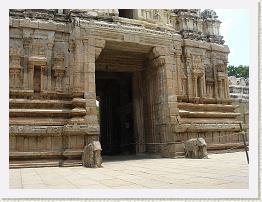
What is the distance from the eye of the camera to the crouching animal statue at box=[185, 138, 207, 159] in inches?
475

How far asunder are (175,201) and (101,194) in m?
1.37

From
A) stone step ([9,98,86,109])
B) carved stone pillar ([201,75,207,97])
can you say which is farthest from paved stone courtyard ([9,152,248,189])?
carved stone pillar ([201,75,207,97])

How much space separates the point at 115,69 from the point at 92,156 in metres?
5.58

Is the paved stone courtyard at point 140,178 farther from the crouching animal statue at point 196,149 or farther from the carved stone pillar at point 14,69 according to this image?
the carved stone pillar at point 14,69

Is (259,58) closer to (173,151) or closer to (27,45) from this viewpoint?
(173,151)

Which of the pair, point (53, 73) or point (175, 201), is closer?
point (175, 201)

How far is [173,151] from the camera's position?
1259 centimetres

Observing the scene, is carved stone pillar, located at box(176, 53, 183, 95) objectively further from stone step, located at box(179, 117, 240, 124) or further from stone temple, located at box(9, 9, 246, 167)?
stone step, located at box(179, 117, 240, 124)

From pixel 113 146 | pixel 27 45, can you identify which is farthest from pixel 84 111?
pixel 113 146

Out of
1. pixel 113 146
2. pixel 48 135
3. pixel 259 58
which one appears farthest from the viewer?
pixel 113 146

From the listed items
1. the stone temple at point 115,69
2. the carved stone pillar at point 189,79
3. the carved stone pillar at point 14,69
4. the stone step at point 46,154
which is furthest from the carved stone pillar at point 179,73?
the carved stone pillar at point 14,69

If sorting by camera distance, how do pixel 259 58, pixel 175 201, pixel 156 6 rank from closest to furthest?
pixel 175 201 < pixel 259 58 < pixel 156 6

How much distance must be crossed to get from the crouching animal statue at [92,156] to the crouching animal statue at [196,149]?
11.3 ft

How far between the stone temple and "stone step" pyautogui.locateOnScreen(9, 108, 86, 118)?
0.10 ft
